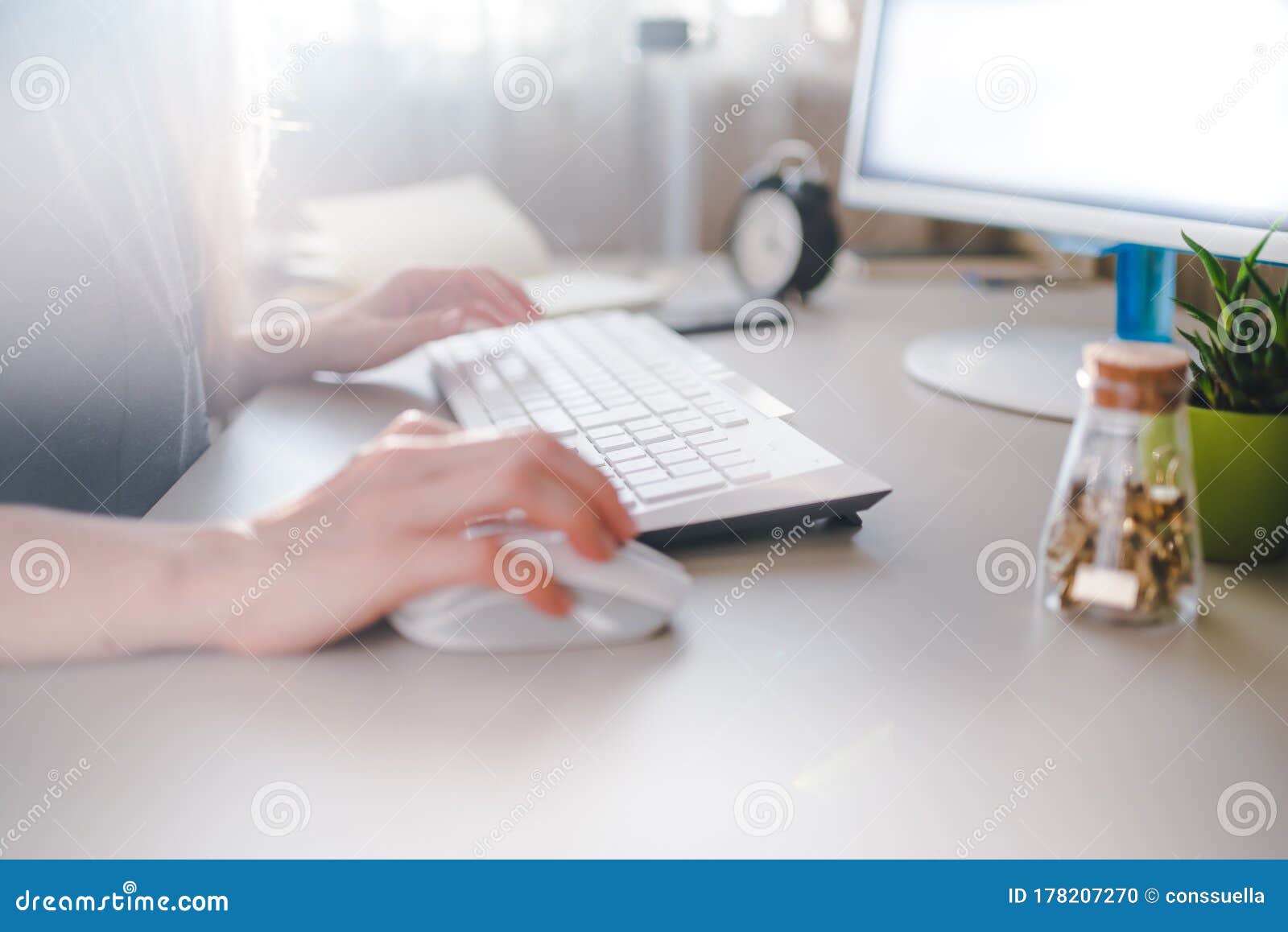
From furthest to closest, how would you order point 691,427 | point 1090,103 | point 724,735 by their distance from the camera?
point 1090,103, point 691,427, point 724,735

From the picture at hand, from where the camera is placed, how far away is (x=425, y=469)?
49 centimetres

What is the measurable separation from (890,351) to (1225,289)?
410 mm

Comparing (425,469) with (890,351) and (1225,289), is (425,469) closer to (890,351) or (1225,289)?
(1225,289)

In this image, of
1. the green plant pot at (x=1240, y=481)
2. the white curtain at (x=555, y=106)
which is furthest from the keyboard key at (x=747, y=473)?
the white curtain at (x=555, y=106)

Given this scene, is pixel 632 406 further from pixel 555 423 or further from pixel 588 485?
pixel 588 485

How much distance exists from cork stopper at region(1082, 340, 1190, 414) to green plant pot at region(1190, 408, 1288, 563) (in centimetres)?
8

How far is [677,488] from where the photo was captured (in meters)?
0.57

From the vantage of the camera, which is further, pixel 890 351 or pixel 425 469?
pixel 890 351

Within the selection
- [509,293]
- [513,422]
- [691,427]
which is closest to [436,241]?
[509,293]

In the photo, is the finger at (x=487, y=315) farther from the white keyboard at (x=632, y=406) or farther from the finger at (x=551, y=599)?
the finger at (x=551, y=599)

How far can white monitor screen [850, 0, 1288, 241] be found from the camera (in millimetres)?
748

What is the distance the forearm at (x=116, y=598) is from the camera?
1.55 ft

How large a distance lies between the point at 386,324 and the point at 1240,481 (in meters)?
0.65

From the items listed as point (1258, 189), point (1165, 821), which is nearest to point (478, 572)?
point (1165, 821)
